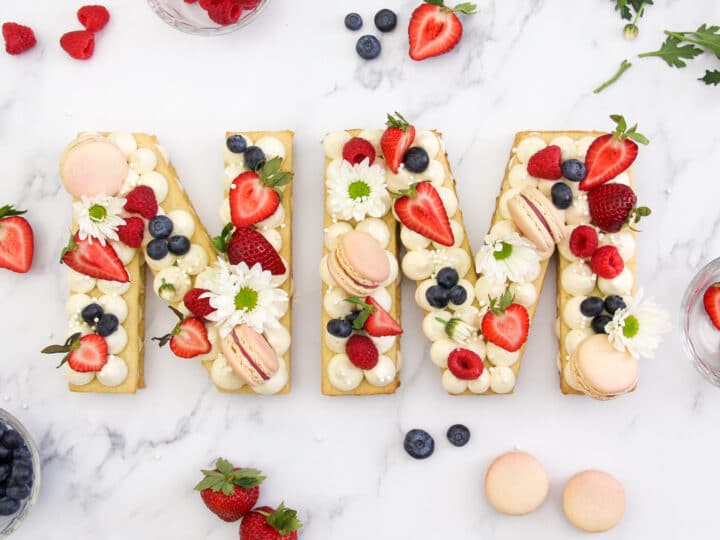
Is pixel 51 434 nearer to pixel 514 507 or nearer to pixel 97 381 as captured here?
pixel 97 381

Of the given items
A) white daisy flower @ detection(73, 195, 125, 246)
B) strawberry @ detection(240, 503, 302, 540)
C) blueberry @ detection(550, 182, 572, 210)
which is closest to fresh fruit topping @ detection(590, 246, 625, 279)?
blueberry @ detection(550, 182, 572, 210)

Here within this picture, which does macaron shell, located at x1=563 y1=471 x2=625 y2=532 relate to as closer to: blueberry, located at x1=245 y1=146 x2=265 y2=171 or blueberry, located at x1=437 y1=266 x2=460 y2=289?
blueberry, located at x1=437 y1=266 x2=460 y2=289

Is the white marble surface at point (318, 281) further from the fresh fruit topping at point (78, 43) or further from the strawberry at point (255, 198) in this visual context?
the strawberry at point (255, 198)

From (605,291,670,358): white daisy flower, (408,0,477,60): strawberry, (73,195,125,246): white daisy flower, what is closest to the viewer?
(605,291,670,358): white daisy flower

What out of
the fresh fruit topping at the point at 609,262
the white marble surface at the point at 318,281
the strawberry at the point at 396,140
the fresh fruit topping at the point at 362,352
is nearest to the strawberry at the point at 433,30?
the white marble surface at the point at 318,281

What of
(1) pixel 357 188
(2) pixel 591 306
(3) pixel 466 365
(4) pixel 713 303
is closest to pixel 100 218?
(1) pixel 357 188

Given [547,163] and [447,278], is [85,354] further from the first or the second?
[547,163]

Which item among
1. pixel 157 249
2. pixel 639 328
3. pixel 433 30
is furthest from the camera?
pixel 433 30
